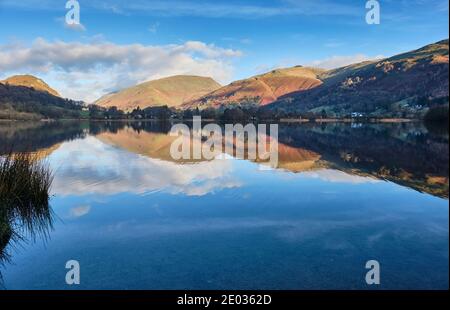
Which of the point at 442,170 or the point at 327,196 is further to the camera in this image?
the point at 442,170

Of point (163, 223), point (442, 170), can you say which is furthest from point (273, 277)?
point (442, 170)

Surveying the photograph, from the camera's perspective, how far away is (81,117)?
193m

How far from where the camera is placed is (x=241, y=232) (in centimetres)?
1123

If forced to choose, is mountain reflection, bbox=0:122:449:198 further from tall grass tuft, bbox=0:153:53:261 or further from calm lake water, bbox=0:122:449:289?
tall grass tuft, bbox=0:153:53:261

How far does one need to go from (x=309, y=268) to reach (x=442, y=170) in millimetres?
16968

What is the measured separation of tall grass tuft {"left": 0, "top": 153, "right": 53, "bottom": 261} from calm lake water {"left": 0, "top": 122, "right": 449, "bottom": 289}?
44 centimetres

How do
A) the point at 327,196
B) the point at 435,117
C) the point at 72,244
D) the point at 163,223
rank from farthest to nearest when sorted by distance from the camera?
the point at 435,117 < the point at 327,196 < the point at 163,223 < the point at 72,244

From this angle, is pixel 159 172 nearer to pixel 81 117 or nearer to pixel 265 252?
Result: pixel 265 252

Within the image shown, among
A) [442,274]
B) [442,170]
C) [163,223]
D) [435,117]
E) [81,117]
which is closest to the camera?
[442,274]

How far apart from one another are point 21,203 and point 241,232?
7059 millimetres

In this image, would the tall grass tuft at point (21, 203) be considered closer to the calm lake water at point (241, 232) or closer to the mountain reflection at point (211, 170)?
the calm lake water at point (241, 232)

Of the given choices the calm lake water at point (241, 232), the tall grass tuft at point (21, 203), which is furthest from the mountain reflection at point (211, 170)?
the tall grass tuft at point (21, 203)

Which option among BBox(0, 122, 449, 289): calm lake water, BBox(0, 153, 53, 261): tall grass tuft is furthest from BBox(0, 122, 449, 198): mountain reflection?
BBox(0, 153, 53, 261): tall grass tuft

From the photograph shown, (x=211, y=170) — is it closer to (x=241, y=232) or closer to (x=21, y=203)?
(x=21, y=203)
